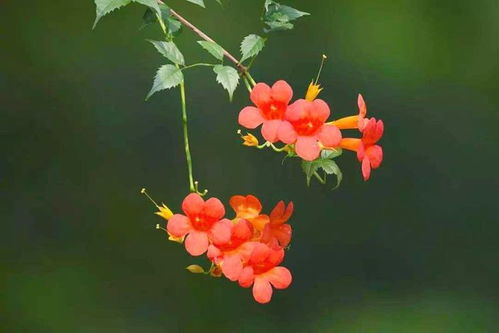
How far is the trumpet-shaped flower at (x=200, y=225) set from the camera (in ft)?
3.85

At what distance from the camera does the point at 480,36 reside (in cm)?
370

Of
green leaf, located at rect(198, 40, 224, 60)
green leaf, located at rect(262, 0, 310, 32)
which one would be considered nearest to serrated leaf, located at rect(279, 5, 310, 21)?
green leaf, located at rect(262, 0, 310, 32)

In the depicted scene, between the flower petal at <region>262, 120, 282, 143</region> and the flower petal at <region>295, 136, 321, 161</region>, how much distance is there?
27 mm

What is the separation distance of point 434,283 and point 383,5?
97cm

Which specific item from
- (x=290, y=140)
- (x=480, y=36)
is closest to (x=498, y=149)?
(x=480, y=36)

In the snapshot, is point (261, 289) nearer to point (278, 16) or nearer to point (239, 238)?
point (239, 238)

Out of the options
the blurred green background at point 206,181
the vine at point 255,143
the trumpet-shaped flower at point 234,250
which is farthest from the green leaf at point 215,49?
the blurred green background at point 206,181

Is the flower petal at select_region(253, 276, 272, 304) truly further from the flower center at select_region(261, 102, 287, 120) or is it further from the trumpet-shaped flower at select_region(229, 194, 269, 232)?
the flower center at select_region(261, 102, 287, 120)

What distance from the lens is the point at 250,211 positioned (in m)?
1.22

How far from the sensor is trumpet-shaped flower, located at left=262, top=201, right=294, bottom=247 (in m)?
1.23

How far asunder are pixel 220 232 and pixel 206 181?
2120mm

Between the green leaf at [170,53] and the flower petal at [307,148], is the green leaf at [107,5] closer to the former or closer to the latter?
the green leaf at [170,53]

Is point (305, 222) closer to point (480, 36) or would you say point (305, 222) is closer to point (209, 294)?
point (209, 294)

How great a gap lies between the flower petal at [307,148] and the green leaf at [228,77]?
120 mm
